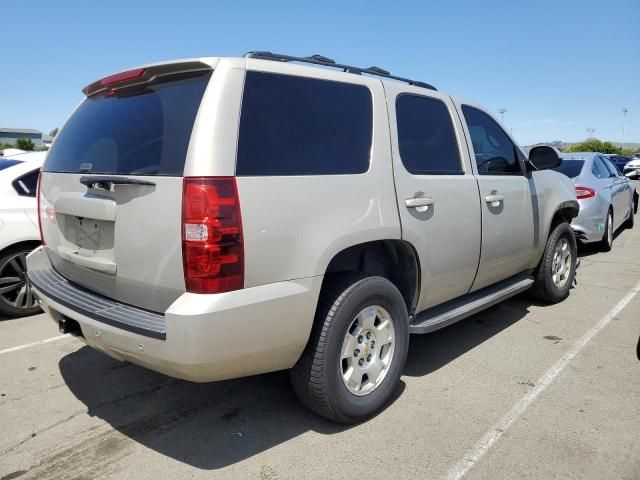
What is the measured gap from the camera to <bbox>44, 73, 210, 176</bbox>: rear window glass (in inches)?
95.0

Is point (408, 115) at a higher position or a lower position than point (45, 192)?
higher

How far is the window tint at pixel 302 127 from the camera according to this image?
2.45 meters

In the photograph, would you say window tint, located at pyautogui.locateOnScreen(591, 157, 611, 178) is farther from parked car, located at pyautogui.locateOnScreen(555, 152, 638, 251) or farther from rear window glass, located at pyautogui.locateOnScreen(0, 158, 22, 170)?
rear window glass, located at pyautogui.locateOnScreen(0, 158, 22, 170)

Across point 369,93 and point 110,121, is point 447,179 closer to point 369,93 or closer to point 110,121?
point 369,93

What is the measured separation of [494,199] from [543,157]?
98 cm

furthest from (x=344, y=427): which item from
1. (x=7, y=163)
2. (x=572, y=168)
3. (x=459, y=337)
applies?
(x=572, y=168)

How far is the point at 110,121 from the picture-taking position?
9.53ft

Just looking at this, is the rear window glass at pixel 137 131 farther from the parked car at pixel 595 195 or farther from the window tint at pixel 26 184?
the parked car at pixel 595 195

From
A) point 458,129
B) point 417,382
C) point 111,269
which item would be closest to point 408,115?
point 458,129

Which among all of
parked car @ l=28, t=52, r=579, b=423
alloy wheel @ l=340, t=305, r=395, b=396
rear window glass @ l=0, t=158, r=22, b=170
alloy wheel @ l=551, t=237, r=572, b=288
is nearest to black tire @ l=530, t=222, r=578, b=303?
alloy wheel @ l=551, t=237, r=572, b=288

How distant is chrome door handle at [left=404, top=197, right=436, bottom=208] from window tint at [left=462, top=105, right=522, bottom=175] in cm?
90

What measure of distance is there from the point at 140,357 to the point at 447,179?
2264 millimetres

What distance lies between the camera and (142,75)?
2.69m

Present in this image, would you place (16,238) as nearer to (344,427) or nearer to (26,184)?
(26,184)
